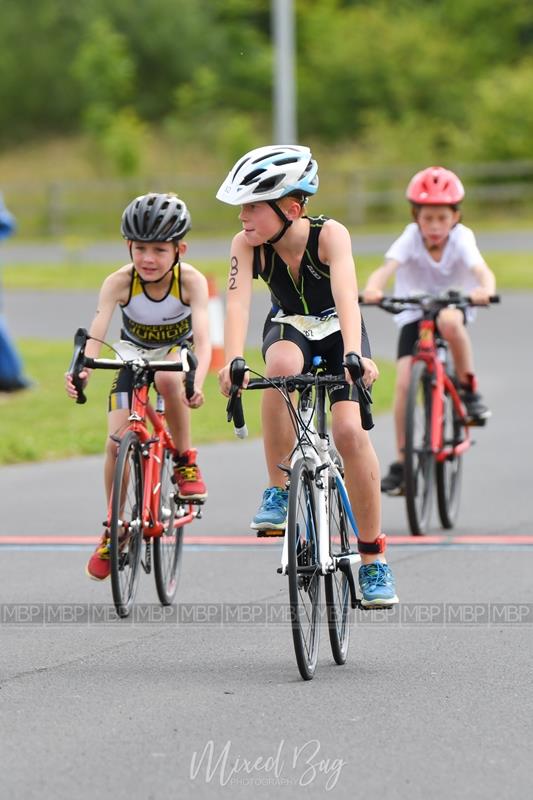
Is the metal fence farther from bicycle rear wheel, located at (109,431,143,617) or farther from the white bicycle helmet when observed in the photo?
the white bicycle helmet

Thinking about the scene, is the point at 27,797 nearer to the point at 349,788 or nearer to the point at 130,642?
the point at 349,788

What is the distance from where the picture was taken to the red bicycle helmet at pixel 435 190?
984 cm

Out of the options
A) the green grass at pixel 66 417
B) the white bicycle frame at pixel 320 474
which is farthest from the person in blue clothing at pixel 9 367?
the white bicycle frame at pixel 320 474

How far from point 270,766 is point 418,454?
15.4 feet

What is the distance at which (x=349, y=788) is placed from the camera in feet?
16.4

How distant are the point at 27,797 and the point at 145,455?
281 centimetres

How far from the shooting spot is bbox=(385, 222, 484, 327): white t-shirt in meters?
9.99

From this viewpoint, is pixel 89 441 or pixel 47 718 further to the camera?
pixel 89 441

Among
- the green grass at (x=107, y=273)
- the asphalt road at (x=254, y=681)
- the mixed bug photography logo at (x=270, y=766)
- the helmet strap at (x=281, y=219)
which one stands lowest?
the mixed bug photography logo at (x=270, y=766)

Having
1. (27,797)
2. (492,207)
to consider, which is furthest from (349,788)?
(492,207)

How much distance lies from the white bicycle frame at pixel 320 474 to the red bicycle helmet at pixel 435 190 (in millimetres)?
3461

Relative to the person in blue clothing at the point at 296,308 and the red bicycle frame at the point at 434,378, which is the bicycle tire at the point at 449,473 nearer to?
the red bicycle frame at the point at 434,378

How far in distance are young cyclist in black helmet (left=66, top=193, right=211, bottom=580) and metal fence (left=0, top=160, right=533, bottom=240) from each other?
34.0 m

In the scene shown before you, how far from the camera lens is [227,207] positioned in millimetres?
45312
